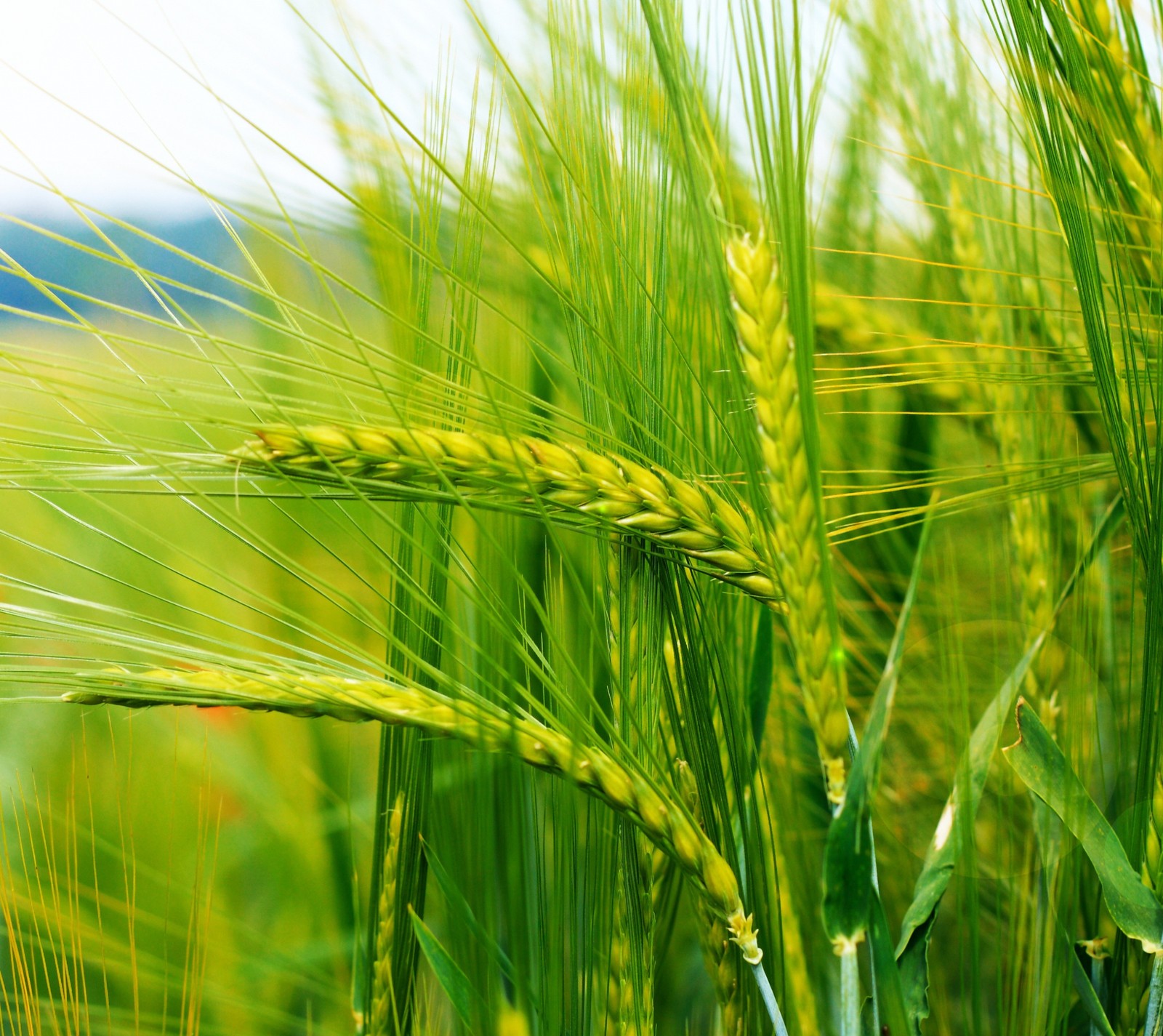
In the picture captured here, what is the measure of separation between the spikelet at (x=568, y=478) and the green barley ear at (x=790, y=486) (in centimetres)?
4

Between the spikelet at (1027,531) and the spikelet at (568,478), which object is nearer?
the spikelet at (568,478)

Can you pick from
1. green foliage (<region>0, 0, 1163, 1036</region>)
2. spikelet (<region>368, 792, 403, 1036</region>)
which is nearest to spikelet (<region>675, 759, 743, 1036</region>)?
green foliage (<region>0, 0, 1163, 1036</region>)

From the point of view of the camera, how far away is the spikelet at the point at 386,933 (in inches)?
16.5

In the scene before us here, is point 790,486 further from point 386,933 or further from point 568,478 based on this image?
point 386,933

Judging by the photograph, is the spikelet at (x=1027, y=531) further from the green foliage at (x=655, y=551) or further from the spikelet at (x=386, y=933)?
the spikelet at (x=386, y=933)

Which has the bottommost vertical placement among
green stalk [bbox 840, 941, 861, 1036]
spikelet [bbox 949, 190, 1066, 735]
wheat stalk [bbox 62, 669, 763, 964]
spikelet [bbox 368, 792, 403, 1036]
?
spikelet [bbox 368, 792, 403, 1036]

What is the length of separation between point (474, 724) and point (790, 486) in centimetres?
15

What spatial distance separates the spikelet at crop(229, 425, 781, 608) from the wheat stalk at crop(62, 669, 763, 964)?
0.28ft

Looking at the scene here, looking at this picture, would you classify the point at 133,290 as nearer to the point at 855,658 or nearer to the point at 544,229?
the point at 544,229

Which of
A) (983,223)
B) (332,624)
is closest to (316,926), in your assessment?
(332,624)

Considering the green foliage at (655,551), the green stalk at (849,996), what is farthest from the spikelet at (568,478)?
the green stalk at (849,996)

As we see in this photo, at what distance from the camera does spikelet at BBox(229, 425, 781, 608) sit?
32cm

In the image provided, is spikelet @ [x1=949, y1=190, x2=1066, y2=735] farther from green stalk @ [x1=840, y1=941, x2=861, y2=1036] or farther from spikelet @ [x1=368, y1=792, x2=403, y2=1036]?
spikelet @ [x1=368, y1=792, x2=403, y2=1036]

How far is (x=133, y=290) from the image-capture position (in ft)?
1.53
